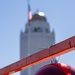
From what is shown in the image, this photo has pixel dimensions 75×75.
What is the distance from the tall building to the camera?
Answer: 294 ft

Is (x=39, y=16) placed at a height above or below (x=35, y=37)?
above

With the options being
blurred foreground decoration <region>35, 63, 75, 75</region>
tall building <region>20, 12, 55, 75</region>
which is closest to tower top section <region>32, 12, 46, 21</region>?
tall building <region>20, 12, 55, 75</region>

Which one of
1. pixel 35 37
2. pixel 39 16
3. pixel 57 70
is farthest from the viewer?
pixel 39 16

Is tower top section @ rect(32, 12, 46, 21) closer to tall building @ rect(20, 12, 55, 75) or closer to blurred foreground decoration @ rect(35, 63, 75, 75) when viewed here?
tall building @ rect(20, 12, 55, 75)

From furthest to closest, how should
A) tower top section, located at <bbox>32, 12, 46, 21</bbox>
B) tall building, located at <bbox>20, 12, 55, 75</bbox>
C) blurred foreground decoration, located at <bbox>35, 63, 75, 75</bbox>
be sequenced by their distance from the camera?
tower top section, located at <bbox>32, 12, 46, 21</bbox> < tall building, located at <bbox>20, 12, 55, 75</bbox> < blurred foreground decoration, located at <bbox>35, 63, 75, 75</bbox>

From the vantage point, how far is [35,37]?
92.6 metres

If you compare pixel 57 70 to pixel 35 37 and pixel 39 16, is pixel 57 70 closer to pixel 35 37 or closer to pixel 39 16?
pixel 35 37

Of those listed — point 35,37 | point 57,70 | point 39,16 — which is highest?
point 39,16

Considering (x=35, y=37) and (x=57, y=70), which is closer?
(x=57, y=70)

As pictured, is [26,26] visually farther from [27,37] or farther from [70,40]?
[70,40]

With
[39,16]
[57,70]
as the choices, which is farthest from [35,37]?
[57,70]

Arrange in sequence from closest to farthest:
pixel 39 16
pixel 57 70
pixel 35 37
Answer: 1. pixel 57 70
2. pixel 35 37
3. pixel 39 16

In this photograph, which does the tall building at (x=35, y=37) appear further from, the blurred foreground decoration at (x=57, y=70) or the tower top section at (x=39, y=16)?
the blurred foreground decoration at (x=57, y=70)

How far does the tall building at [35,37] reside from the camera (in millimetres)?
89750
